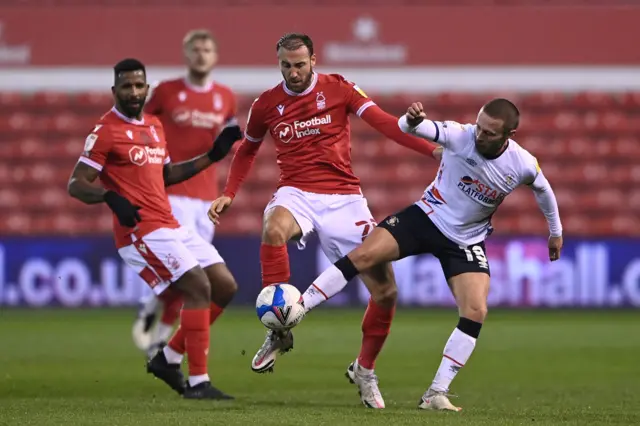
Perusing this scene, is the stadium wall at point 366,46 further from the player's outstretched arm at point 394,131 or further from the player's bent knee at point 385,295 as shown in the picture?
the player's bent knee at point 385,295

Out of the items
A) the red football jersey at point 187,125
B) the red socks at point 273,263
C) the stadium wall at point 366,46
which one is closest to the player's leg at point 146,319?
the red football jersey at point 187,125

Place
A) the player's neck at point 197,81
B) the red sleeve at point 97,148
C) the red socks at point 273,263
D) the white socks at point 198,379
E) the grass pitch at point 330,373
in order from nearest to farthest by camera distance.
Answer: the grass pitch at point 330,373 < the red socks at point 273,263 < the red sleeve at point 97,148 < the white socks at point 198,379 < the player's neck at point 197,81

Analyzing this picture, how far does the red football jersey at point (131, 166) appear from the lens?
7794 millimetres

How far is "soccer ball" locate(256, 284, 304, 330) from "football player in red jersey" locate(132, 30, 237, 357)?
2.94 metres

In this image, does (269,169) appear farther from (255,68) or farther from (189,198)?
(189,198)

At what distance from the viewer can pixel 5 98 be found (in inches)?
720

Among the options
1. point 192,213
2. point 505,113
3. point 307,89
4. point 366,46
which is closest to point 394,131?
point 307,89

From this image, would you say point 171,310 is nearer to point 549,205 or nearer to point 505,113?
point 549,205

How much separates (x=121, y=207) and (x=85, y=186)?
0.31 m

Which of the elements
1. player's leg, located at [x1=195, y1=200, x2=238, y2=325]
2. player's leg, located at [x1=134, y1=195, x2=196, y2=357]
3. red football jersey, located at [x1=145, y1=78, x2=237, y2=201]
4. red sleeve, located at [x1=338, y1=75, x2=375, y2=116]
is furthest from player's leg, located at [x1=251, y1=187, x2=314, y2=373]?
red football jersey, located at [x1=145, y1=78, x2=237, y2=201]

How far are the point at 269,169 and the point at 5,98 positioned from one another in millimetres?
4077

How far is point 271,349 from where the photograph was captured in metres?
7.16

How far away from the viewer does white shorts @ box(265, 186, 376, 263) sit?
745 centimetres

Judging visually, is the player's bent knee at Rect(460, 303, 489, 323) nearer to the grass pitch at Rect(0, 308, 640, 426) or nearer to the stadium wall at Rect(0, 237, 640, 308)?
the grass pitch at Rect(0, 308, 640, 426)
